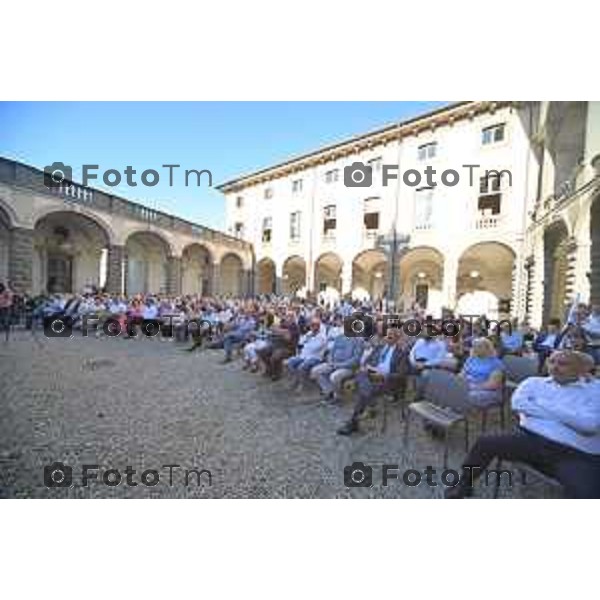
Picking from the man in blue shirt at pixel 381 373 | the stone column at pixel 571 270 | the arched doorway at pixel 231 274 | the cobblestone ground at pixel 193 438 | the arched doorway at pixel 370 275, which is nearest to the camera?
the cobblestone ground at pixel 193 438

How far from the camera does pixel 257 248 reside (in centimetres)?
1766

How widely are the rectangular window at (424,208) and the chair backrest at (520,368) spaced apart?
6904 millimetres

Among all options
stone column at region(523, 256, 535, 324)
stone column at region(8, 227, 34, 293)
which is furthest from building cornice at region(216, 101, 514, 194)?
stone column at region(8, 227, 34, 293)

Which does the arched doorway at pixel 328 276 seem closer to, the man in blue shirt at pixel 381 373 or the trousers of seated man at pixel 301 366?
the trousers of seated man at pixel 301 366

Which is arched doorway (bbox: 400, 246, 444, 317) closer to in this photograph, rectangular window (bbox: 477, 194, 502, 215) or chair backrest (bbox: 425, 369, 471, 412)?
rectangular window (bbox: 477, 194, 502, 215)

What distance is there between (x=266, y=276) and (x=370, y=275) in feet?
19.4

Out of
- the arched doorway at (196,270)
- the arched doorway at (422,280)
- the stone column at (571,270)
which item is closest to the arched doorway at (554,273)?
the stone column at (571,270)

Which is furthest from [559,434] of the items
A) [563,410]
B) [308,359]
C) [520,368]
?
[308,359]

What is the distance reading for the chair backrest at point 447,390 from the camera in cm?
312

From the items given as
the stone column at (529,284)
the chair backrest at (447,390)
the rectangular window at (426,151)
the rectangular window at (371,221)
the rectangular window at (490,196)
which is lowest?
the chair backrest at (447,390)

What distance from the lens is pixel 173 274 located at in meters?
15.3

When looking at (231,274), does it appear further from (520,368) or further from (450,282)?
(520,368)

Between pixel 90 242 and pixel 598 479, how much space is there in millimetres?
14630
